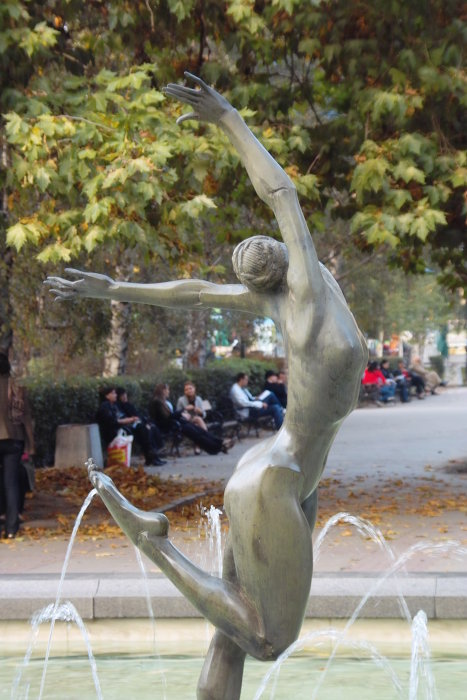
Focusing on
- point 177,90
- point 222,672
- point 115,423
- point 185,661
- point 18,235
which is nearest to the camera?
point 177,90

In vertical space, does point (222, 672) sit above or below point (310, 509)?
below

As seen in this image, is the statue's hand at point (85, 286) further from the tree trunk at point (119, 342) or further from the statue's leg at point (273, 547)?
the tree trunk at point (119, 342)

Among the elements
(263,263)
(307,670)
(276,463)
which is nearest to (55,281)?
(263,263)

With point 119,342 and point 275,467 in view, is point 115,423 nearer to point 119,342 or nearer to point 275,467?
point 119,342

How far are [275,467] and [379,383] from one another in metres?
32.0

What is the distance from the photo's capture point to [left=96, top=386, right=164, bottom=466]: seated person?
58.1 ft

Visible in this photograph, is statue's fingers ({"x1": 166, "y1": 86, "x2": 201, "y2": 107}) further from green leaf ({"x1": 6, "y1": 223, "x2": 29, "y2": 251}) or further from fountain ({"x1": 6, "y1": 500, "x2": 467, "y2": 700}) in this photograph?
green leaf ({"x1": 6, "y1": 223, "x2": 29, "y2": 251})

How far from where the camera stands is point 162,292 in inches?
197

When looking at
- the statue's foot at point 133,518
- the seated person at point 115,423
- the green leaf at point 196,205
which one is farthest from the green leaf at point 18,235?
the seated person at point 115,423

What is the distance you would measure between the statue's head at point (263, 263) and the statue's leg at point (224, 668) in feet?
3.33

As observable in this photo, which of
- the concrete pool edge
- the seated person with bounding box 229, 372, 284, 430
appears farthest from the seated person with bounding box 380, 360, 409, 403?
the concrete pool edge

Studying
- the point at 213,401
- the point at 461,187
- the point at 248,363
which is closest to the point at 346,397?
the point at 461,187

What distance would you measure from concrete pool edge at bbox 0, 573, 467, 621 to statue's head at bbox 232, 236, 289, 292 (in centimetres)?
265

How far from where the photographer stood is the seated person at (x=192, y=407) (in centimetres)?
2080
